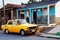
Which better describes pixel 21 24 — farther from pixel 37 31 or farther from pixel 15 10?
pixel 15 10

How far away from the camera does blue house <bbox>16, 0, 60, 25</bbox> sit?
2859 cm

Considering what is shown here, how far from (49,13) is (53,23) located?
1765 mm

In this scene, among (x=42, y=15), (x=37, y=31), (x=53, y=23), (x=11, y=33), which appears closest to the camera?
(x=37, y=31)

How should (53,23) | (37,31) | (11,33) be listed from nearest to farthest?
(37,31), (11,33), (53,23)

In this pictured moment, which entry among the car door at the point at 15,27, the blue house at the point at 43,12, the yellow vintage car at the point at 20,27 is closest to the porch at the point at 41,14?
the blue house at the point at 43,12

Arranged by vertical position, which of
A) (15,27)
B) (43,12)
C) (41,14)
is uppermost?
(43,12)

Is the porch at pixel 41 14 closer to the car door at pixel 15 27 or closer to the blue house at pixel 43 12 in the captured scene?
the blue house at pixel 43 12

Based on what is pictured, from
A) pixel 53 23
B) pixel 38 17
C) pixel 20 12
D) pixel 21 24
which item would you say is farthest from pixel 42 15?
pixel 21 24

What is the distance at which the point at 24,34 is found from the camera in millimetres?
21734

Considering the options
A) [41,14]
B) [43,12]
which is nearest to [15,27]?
[43,12]

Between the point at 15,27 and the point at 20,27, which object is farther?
the point at 15,27

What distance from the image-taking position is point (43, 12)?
31016 millimetres

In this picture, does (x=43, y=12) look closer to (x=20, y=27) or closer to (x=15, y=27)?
(x=15, y=27)

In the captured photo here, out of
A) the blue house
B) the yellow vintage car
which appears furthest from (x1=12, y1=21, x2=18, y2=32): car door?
the blue house
